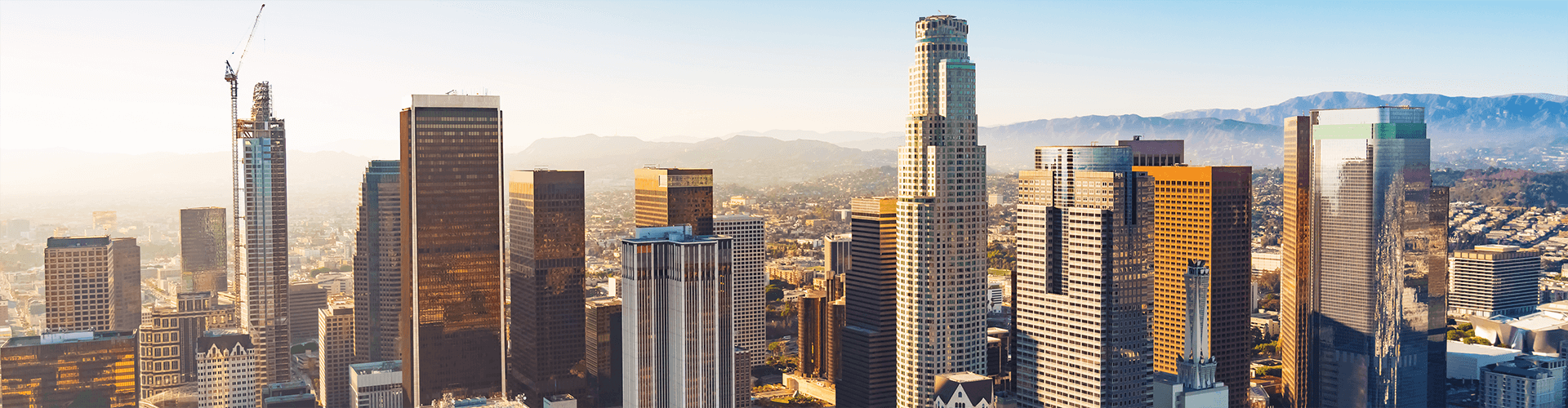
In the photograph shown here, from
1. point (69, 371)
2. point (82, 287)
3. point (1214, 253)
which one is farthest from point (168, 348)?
point (1214, 253)

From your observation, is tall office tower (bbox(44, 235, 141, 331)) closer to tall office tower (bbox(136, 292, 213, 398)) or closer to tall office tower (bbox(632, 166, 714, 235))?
tall office tower (bbox(136, 292, 213, 398))

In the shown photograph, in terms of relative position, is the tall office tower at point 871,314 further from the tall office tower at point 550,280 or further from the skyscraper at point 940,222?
the tall office tower at point 550,280

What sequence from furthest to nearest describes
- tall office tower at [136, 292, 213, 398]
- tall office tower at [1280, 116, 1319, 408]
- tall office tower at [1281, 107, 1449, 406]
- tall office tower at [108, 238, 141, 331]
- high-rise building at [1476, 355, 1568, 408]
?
tall office tower at [108, 238, 141, 331] < tall office tower at [136, 292, 213, 398] < tall office tower at [1280, 116, 1319, 408] < high-rise building at [1476, 355, 1568, 408] < tall office tower at [1281, 107, 1449, 406]

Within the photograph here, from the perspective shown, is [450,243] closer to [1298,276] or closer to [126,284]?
[126,284]

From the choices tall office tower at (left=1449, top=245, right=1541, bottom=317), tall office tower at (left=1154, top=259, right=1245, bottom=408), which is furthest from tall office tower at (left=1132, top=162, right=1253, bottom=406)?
tall office tower at (left=1449, top=245, right=1541, bottom=317)

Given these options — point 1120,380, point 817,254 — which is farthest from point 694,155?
point 1120,380
